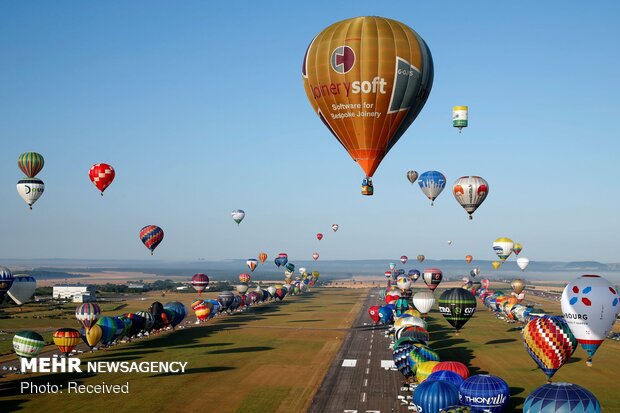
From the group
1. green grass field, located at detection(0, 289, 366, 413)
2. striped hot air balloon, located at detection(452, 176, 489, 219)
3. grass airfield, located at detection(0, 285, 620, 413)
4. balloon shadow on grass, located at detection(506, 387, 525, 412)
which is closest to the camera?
balloon shadow on grass, located at detection(506, 387, 525, 412)

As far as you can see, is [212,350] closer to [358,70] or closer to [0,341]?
[0,341]

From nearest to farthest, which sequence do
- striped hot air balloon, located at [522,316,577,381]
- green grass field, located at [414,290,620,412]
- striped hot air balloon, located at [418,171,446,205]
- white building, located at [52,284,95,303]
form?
striped hot air balloon, located at [522,316,577,381] → green grass field, located at [414,290,620,412] → striped hot air balloon, located at [418,171,446,205] → white building, located at [52,284,95,303]

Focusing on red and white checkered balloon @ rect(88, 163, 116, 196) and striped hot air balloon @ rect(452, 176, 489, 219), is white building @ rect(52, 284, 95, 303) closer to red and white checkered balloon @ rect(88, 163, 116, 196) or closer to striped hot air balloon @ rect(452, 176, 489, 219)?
red and white checkered balloon @ rect(88, 163, 116, 196)

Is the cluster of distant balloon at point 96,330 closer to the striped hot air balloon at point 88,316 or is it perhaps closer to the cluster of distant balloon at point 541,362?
the striped hot air balloon at point 88,316

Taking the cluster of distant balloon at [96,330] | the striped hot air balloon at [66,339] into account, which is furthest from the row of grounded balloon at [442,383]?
the cluster of distant balloon at [96,330]

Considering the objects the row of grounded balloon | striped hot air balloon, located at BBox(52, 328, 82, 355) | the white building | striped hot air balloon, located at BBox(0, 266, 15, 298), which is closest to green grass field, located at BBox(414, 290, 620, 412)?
the row of grounded balloon

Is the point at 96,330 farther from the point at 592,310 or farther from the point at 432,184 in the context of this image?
the point at 432,184
